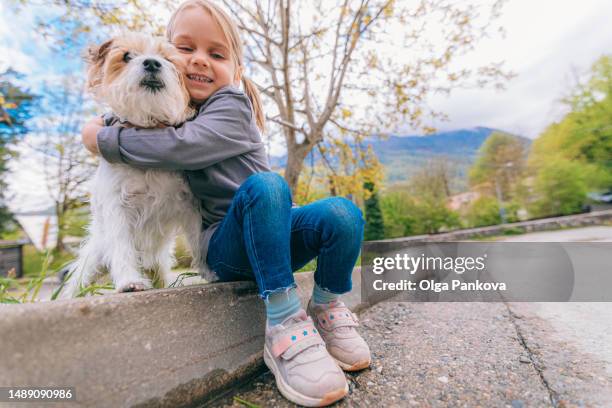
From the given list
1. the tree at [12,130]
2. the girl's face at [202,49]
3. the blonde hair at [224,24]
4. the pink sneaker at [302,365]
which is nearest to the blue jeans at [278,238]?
the pink sneaker at [302,365]

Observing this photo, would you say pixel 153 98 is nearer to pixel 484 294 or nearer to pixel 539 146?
pixel 484 294

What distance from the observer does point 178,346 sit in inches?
39.3

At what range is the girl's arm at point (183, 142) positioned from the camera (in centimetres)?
119

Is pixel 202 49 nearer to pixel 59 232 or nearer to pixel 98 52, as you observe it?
pixel 98 52

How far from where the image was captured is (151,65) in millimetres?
1226

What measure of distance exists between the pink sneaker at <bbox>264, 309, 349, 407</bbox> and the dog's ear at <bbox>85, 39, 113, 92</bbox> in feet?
4.01

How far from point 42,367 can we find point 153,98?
905mm

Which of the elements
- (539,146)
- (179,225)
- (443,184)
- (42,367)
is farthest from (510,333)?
(539,146)

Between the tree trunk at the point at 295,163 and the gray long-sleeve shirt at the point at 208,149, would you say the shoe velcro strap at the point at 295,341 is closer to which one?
the gray long-sleeve shirt at the point at 208,149

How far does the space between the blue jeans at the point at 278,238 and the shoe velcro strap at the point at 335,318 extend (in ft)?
0.29

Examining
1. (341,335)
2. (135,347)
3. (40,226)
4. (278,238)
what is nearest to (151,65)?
(278,238)

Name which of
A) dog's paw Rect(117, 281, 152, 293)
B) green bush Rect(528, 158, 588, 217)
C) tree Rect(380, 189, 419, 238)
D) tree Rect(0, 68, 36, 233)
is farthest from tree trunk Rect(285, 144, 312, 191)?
green bush Rect(528, 158, 588, 217)

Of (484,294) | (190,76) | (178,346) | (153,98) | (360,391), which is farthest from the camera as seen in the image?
(484,294)

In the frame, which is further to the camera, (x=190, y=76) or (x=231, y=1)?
(x=231, y=1)
